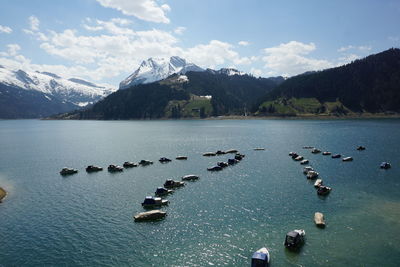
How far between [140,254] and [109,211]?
23324 mm

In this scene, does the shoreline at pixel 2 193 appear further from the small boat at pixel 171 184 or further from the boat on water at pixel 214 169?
the boat on water at pixel 214 169

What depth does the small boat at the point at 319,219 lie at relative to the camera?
5622 cm

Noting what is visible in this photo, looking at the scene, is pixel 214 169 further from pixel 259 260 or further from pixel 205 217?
pixel 259 260

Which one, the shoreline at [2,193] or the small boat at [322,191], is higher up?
the small boat at [322,191]

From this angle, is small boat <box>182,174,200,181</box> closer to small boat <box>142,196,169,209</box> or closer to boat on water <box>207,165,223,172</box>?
boat on water <box>207,165,223,172</box>

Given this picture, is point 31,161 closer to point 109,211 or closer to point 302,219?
point 109,211

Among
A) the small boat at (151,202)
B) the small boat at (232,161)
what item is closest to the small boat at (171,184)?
the small boat at (151,202)

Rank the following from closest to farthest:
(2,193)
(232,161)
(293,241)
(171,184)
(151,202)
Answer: (293,241), (151,202), (2,193), (171,184), (232,161)

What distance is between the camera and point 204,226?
58.2 metres

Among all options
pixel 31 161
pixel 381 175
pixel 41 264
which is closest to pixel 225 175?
pixel 381 175

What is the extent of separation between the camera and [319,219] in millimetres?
57844

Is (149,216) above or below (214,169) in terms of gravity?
below

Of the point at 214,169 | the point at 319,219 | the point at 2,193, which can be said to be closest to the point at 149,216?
the point at 319,219

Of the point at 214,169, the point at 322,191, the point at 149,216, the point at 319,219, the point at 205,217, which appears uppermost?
the point at 322,191
